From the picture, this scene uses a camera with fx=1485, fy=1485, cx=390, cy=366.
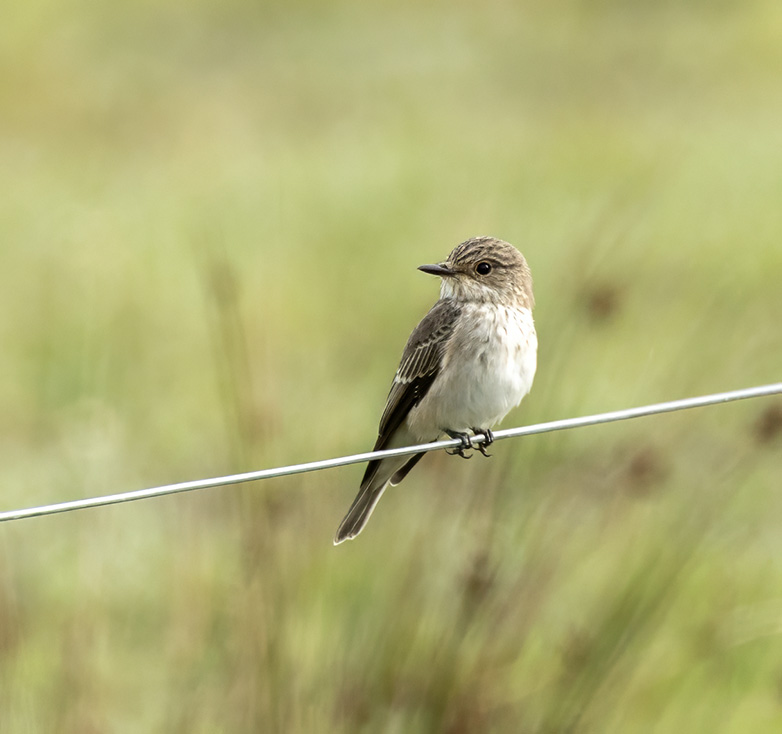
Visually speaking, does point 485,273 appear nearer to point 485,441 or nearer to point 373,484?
point 485,441

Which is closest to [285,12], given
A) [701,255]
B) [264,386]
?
[701,255]

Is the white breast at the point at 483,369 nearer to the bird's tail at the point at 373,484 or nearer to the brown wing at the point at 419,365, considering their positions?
the brown wing at the point at 419,365

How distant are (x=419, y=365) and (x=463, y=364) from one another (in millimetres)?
303

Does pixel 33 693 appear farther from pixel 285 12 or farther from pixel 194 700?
pixel 285 12

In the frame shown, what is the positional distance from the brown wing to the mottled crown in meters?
0.09

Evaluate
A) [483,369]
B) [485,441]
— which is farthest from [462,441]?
[483,369]

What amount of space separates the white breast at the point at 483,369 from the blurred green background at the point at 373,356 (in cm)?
21

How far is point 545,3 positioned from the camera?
84.8ft

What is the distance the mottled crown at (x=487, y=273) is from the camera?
20.5ft

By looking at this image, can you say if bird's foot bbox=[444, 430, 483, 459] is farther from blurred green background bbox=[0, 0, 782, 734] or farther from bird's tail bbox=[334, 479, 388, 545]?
bird's tail bbox=[334, 479, 388, 545]

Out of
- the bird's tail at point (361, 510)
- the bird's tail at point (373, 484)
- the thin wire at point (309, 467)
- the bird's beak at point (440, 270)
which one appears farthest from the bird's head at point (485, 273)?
the thin wire at point (309, 467)

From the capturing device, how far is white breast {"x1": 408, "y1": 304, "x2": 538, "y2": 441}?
5910 millimetres

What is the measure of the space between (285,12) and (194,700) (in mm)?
21284

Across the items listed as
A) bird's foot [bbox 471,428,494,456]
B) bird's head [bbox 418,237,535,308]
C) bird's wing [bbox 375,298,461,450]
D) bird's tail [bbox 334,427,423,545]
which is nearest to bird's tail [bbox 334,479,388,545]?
bird's tail [bbox 334,427,423,545]
